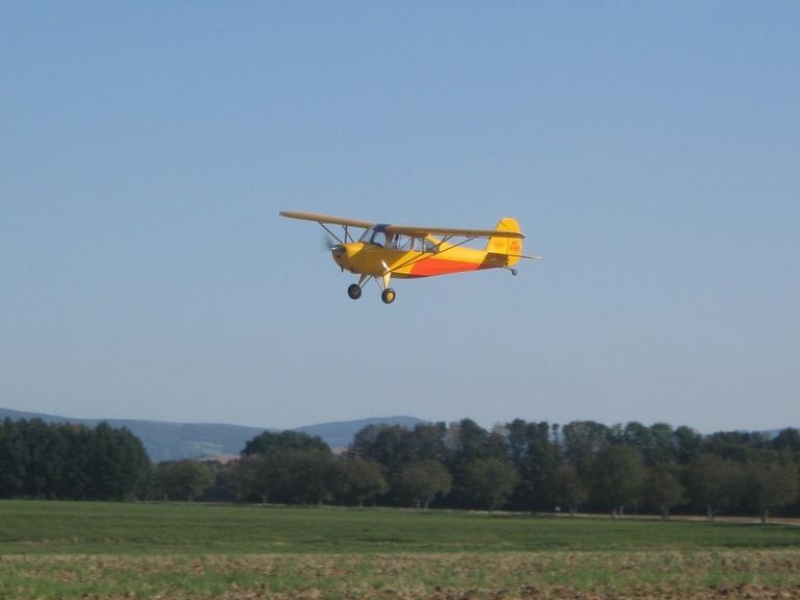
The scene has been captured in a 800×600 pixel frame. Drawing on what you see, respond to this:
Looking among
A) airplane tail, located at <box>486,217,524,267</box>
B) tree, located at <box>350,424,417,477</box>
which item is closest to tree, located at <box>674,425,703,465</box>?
tree, located at <box>350,424,417,477</box>

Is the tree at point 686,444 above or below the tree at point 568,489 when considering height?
above

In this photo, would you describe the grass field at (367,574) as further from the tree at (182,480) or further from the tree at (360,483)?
the tree at (182,480)

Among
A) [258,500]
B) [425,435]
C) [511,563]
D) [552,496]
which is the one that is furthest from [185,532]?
[425,435]

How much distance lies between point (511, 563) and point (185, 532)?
28129 millimetres

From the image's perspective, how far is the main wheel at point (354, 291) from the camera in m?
37.0

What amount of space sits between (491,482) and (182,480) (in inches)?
1639

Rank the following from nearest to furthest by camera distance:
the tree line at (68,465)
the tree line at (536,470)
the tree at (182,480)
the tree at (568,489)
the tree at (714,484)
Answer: the tree at (714,484), the tree line at (536,470), the tree at (568,489), the tree line at (68,465), the tree at (182,480)

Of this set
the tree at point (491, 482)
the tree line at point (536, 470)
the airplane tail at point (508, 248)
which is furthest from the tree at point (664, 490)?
the airplane tail at point (508, 248)

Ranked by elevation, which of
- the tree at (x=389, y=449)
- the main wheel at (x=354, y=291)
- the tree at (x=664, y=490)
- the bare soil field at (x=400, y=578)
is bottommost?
the bare soil field at (x=400, y=578)

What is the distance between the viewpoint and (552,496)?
114125 millimetres

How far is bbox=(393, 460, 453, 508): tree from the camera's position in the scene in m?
120

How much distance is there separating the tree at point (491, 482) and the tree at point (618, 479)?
922cm

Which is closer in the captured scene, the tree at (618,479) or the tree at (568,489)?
the tree at (618,479)

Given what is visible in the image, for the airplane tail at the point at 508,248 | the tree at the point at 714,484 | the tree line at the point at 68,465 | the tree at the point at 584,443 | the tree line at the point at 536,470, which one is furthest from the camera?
the tree line at the point at 68,465
